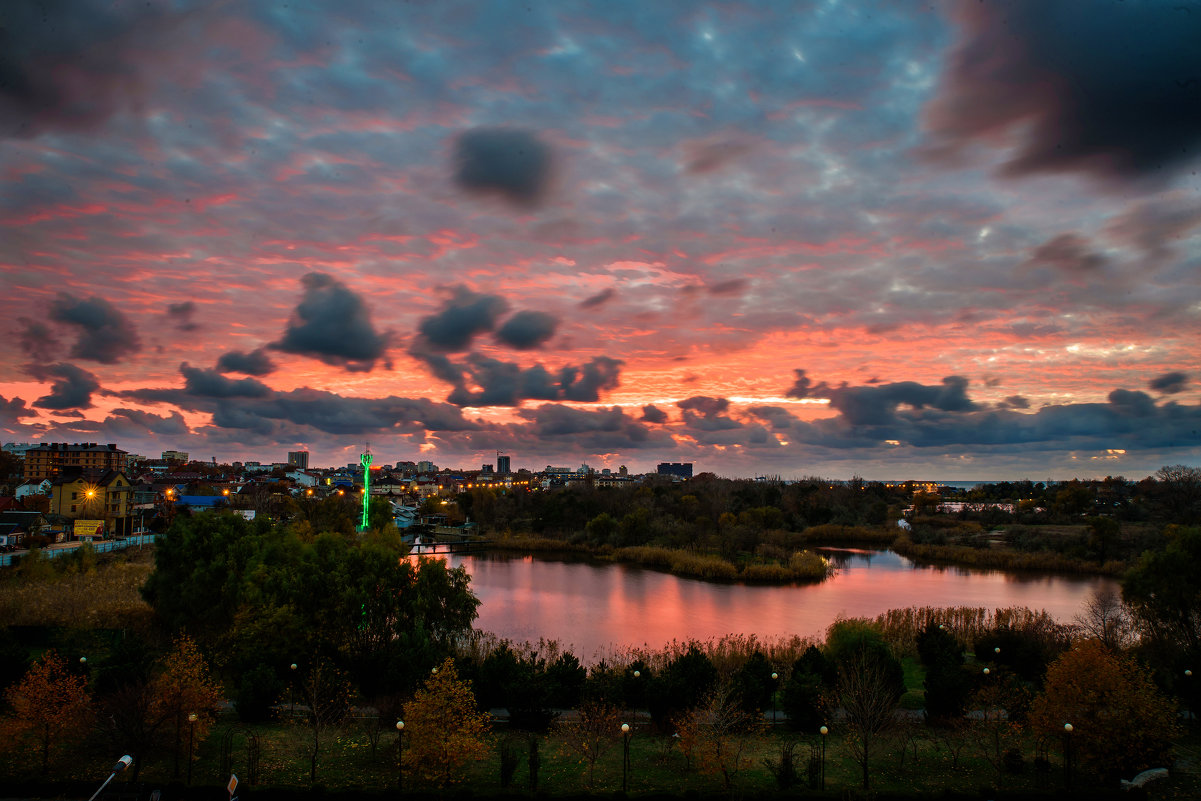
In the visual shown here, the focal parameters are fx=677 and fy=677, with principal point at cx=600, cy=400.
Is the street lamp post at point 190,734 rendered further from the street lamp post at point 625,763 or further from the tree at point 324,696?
the street lamp post at point 625,763

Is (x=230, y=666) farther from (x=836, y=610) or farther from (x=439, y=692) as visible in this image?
(x=836, y=610)

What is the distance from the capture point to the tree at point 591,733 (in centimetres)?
1700

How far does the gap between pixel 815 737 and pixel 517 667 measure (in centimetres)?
942

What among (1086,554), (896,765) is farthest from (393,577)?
(1086,554)

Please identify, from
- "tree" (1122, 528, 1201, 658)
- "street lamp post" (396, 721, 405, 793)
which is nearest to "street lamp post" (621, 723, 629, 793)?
"street lamp post" (396, 721, 405, 793)

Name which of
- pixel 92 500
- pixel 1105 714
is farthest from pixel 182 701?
pixel 92 500

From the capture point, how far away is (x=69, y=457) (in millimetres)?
128375

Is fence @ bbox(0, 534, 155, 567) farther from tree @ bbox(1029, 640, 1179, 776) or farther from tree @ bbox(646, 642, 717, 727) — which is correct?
tree @ bbox(1029, 640, 1179, 776)

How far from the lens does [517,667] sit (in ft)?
72.2

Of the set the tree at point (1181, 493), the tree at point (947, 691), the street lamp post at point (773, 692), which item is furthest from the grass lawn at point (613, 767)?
the tree at point (1181, 493)

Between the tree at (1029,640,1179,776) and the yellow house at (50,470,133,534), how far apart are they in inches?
3016

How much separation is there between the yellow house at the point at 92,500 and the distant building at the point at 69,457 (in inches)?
2170

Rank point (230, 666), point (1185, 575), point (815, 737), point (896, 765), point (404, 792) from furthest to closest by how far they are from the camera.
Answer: point (1185, 575)
point (230, 666)
point (815, 737)
point (896, 765)
point (404, 792)

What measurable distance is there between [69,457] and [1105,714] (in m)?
159
